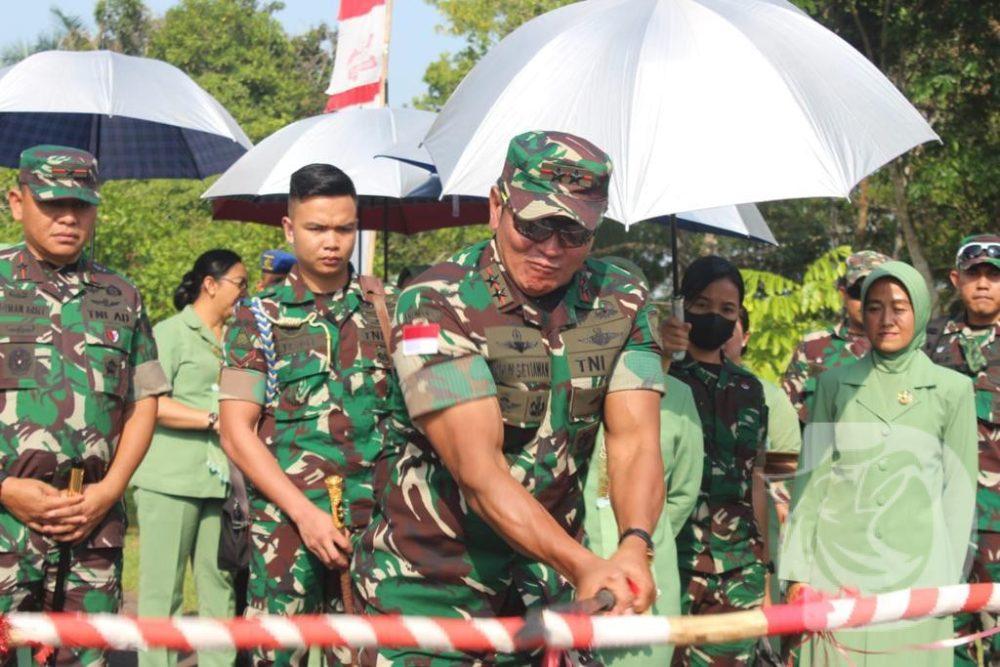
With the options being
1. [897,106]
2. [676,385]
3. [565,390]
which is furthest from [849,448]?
[565,390]

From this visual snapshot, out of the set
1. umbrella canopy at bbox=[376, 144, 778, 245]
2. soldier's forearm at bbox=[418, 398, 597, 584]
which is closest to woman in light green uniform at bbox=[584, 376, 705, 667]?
soldier's forearm at bbox=[418, 398, 597, 584]

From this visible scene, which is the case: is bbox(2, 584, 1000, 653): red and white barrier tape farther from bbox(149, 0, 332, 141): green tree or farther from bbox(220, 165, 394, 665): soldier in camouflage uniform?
bbox(149, 0, 332, 141): green tree

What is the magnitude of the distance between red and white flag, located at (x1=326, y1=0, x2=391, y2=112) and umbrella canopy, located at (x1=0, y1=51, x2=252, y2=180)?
3.27 meters

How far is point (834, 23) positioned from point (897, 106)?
15901mm

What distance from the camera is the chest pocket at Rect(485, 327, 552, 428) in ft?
11.8

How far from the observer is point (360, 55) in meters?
12.5

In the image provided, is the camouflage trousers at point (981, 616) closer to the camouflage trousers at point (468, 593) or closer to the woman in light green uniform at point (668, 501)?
the woman in light green uniform at point (668, 501)

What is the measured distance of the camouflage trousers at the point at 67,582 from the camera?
200 inches

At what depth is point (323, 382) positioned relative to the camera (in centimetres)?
544

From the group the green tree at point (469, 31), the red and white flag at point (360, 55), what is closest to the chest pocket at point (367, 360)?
the red and white flag at point (360, 55)

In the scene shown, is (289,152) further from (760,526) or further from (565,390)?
(565,390)

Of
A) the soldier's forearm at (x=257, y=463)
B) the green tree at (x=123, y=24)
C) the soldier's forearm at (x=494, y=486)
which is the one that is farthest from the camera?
the green tree at (x=123, y=24)

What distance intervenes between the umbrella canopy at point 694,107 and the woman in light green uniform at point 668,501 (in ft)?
2.95

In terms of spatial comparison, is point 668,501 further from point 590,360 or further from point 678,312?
point 590,360
